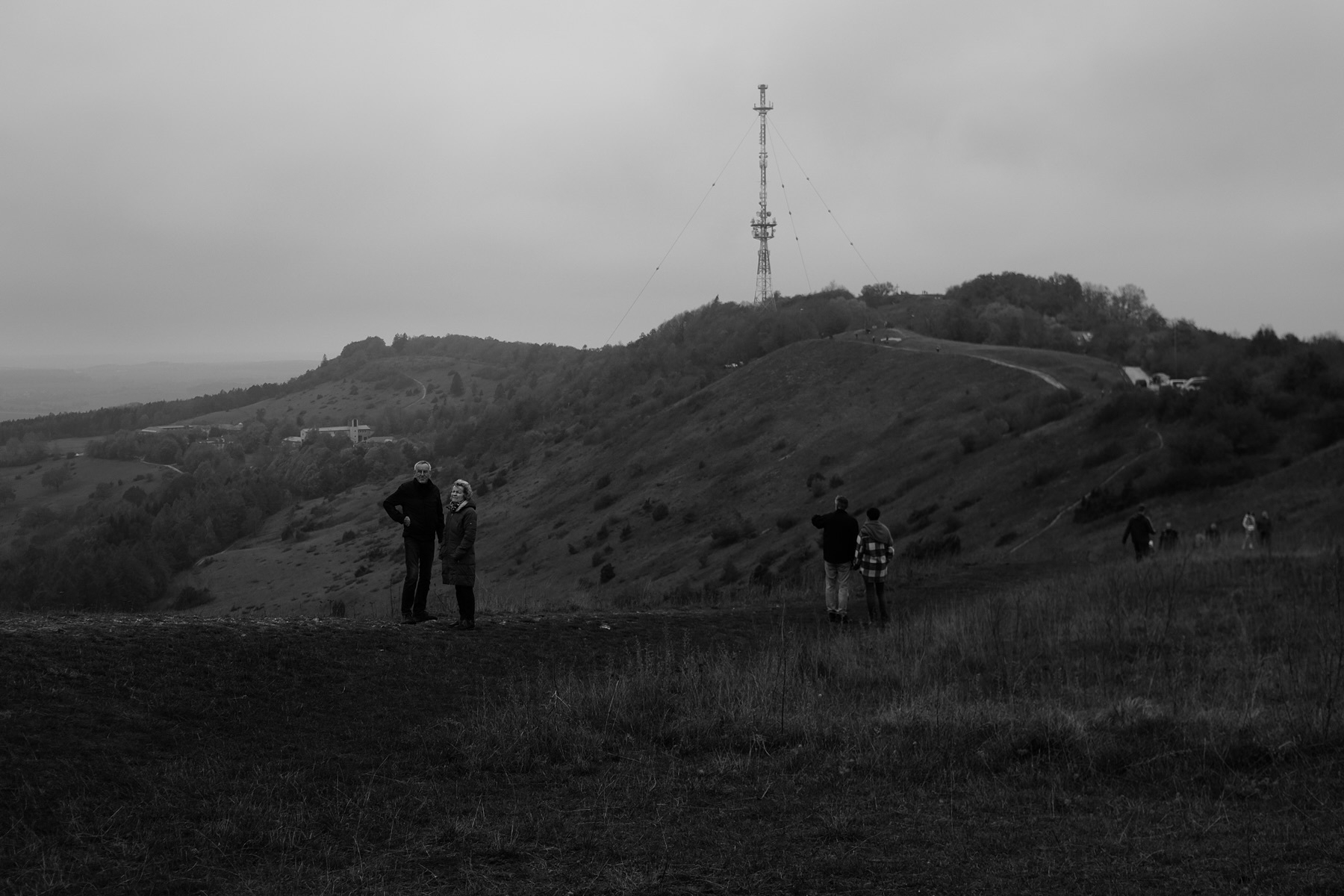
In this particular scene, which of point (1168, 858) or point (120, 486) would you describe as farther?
point (120, 486)

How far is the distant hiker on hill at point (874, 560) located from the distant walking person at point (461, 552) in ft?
15.7

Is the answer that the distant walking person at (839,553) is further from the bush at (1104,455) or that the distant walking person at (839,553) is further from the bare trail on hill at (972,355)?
the bare trail on hill at (972,355)

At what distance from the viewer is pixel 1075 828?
18.8 feet

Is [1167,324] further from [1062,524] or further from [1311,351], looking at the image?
[1062,524]

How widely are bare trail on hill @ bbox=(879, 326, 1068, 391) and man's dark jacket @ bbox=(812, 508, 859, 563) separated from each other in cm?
3756

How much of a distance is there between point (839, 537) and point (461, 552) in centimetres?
468

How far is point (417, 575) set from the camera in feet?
38.0

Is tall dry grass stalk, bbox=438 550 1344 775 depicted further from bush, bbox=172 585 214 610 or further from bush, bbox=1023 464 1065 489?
bush, bbox=172 585 214 610

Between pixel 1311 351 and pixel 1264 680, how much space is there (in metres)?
35.5

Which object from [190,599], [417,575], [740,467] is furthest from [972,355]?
[417,575]

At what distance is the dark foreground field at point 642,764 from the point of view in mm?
5023

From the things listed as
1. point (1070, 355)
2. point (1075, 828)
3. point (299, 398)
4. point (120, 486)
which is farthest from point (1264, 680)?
point (299, 398)

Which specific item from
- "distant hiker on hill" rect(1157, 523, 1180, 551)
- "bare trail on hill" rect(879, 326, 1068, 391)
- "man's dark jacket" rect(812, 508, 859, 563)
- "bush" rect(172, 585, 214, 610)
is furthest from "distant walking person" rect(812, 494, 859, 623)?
"bush" rect(172, 585, 214, 610)

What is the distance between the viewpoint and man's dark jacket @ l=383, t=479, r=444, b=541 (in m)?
11.4
